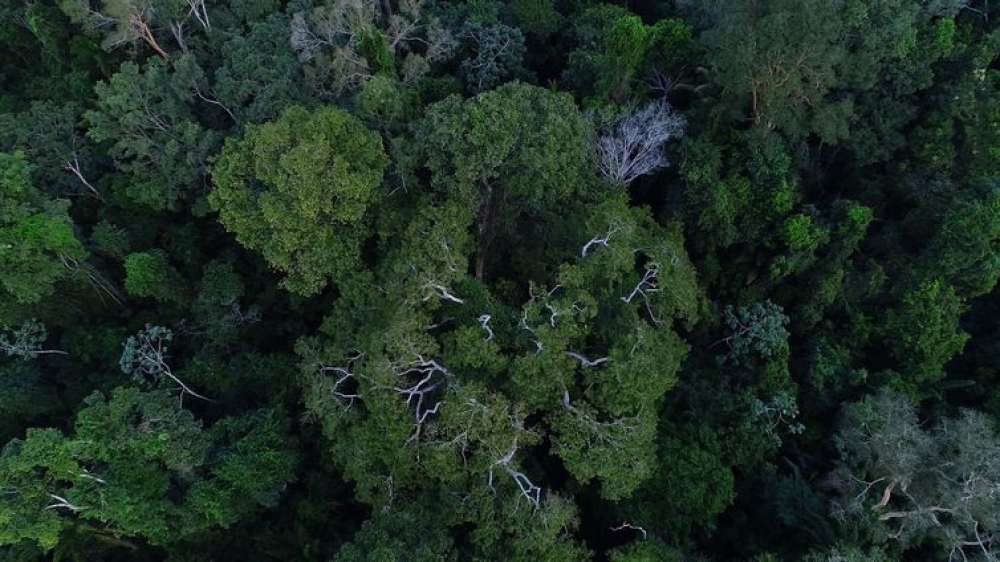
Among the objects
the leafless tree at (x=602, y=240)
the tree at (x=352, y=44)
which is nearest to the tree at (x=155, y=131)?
the tree at (x=352, y=44)

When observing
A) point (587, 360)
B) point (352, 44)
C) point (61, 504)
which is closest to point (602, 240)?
point (587, 360)

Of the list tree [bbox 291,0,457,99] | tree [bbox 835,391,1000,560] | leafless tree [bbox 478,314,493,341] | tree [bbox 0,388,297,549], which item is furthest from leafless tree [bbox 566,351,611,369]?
tree [bbox 291,0,457,99]

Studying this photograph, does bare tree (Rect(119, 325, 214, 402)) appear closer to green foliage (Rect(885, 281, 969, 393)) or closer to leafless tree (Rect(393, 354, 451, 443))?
leafless tree (Rect(393, 354, 451, 443))

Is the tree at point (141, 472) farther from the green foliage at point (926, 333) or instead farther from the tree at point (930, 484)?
the green foliage at point (926, 333)

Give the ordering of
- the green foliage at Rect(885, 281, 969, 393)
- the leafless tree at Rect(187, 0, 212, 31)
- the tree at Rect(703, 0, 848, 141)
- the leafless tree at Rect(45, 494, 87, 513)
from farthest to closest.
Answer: the leafless tree at Rect(187, 0, 212, 31) → the green foliage at Rect(885, 281, 969, 393) → the tree at Rect(703, 0, 848, 141) → the leafless tree at Rect(45, 494, 87, 513)

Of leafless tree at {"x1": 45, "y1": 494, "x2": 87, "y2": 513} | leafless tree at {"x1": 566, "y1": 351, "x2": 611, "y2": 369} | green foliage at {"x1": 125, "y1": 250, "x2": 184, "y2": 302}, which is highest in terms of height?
leafless tree at {"x1": 566, "y1": 351, "x2": 611, "y2": 369}

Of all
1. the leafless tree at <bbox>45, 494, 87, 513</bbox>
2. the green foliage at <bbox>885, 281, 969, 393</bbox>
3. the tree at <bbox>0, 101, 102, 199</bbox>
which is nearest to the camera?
the leafless tree at <bbox>45, 494, 87, 513</bbox>

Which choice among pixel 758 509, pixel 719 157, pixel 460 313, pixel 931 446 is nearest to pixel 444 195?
pixel 460 313

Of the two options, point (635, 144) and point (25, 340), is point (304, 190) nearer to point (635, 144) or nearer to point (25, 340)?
point (635, 144)
